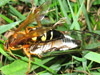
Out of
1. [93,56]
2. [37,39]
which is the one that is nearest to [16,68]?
[37,39]

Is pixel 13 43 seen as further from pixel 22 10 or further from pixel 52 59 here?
pixel 22 10

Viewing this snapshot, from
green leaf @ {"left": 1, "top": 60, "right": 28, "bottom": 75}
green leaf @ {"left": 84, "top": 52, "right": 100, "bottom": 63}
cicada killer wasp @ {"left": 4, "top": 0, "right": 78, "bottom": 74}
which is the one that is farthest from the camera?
cicada killer wasp @ {"left": 4, "top": 0, "right": 78, "bottom": 74}

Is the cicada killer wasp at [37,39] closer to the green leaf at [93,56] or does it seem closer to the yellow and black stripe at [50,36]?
the yellow and black stripe at [50,36]

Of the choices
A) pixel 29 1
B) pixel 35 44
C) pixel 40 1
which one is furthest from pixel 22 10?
pixel 35 44

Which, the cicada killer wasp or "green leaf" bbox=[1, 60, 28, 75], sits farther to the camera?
the cicada killer wasp

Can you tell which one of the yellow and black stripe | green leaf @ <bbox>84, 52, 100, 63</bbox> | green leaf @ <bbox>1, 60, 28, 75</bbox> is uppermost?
the yellow and black stripe

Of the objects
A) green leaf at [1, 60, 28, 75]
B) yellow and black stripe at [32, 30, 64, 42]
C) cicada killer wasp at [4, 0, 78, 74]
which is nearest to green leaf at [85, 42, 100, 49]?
cicada killer wasp at [4, 0, 78, 74]

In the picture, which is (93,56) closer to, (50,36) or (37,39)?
(50,36)

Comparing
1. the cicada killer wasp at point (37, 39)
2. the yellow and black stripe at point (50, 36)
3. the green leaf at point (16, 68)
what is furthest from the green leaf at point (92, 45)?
the green leaf at point (16, 68)

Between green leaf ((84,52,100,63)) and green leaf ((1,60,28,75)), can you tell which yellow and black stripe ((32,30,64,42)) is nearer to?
green leaf ((1,60,28,75))
